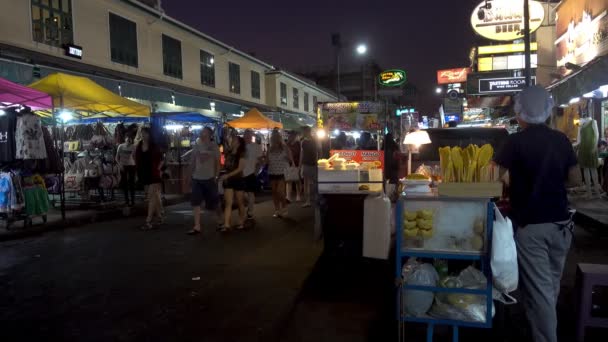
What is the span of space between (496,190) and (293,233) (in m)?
5.32

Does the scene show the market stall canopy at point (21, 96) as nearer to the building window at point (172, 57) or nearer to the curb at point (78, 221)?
the curb at point (78, 221)

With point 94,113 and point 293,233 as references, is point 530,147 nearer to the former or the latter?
point 293,233

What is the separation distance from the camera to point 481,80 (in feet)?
49.5

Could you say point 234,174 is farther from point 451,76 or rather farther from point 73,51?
point 451,76

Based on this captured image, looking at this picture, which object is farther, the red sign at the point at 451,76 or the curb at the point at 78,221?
the red sign at the point at 451,76

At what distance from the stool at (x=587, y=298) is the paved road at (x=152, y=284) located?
2.64 m

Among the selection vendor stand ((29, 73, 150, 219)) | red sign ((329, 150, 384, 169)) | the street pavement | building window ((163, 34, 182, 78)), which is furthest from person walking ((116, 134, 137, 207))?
building window ((163, 34, 182, 78))

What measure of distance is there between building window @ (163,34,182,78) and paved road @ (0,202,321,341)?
12.9 m

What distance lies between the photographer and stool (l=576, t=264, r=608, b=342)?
3553 millimetres

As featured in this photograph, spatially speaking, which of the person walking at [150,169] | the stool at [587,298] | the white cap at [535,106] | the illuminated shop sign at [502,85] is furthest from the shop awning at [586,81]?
the person walking at [150,169]

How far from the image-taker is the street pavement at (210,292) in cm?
405

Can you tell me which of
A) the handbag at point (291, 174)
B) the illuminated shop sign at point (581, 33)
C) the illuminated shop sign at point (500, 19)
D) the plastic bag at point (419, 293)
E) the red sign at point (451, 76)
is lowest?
the plastic bag at point (419, 293)

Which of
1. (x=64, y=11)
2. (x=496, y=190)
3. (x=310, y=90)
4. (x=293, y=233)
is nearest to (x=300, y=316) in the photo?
(x=496, y=190)

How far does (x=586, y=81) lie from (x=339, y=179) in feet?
23.0
